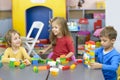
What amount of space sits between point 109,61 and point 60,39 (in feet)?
2.38

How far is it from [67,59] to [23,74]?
56 centimetres

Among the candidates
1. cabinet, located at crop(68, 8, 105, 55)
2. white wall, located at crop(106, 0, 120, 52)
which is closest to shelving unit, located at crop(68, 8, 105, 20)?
cabinet, located at crop(68, 8, 105, 55)

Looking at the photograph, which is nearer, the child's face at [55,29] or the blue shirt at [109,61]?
the blue shirt at [109,61]

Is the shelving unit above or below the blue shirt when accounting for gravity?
above

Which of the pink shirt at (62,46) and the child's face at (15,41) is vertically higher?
the child's face at (15,41)

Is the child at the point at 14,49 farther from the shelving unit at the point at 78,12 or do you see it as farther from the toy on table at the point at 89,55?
the shelving unit at the point at 78,12

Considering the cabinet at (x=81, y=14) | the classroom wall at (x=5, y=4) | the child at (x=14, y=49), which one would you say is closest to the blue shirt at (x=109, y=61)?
the child at (x=14, y=49)

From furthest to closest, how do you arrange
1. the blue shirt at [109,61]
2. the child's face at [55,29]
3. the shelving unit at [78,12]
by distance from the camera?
the shelving unit at [78,12], the child's face at [55,29], the blue shirt at [109,61]

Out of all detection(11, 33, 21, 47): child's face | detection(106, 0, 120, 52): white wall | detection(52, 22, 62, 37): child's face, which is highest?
detection(106, 0, 120, 52): white wall

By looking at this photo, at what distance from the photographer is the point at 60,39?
284 cm

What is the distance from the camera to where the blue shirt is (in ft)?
6.89

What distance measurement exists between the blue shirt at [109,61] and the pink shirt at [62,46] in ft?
1.64

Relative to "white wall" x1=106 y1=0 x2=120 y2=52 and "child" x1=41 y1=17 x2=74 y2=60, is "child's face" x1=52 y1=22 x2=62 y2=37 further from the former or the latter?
"white wall" x1=106 y1=0 x2=120 y2=52

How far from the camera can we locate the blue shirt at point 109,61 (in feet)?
6.89
